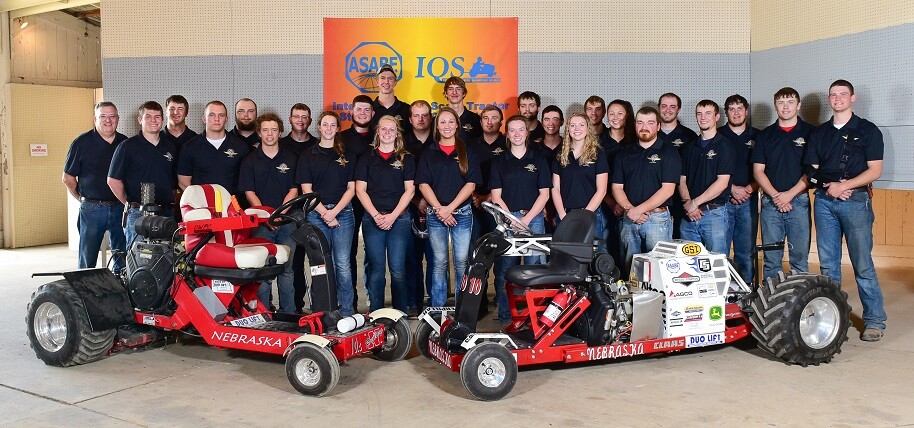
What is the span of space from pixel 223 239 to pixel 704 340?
3.37m

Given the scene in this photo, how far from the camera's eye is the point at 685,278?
5.96 metres

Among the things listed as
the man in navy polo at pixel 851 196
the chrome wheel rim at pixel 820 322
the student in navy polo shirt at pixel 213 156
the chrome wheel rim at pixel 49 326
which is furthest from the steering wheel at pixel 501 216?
the chrome wheel rim at pixel 49 326

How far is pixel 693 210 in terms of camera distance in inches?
289

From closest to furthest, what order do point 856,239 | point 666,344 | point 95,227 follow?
point 666,344 → point 856,239 → point 95,227

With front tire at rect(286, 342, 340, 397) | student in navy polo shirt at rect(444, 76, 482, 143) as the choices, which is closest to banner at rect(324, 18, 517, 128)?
student in navy polo shirt at rect(444, 76, 482, 143)

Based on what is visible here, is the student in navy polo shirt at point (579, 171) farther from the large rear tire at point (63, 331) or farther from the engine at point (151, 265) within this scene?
the large rear tire at point (63, 331)

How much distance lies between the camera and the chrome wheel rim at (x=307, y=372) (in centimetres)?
528

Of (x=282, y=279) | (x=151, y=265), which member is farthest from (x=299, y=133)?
(x=151, y=265)

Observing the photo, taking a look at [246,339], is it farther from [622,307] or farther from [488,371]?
[622,307]

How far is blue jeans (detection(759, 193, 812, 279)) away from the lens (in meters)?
7.18

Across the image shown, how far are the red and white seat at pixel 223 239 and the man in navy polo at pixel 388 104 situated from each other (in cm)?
187

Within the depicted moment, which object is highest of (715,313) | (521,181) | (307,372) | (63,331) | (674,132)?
(674,132)

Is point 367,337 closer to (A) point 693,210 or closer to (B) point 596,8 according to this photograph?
(A) point 693,210

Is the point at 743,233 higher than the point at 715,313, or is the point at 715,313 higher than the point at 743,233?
the point at 743,233
